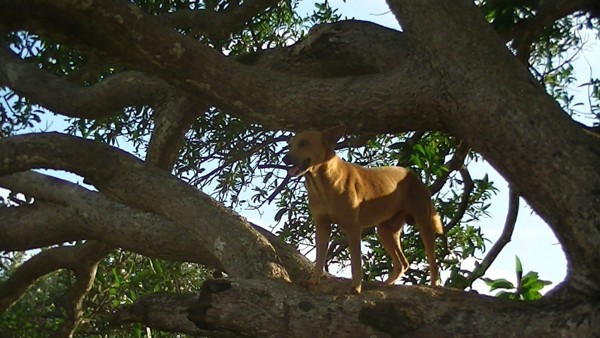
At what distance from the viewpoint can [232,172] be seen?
9297mm

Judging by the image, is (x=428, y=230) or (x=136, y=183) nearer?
(x=428, y=230)

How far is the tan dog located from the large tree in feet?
0.93

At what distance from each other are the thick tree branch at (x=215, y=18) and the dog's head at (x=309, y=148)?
349 centimetres

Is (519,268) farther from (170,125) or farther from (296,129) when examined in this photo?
(170,125)

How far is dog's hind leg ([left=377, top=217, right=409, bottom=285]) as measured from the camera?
5867 mm

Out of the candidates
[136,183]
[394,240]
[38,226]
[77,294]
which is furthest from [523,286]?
[77,294]

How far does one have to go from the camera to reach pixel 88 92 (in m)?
6.96

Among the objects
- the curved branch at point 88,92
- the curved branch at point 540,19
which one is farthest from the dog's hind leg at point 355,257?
the curved branch at point 88,92

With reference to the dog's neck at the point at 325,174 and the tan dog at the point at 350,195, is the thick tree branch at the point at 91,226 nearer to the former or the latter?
the tan dog at the point at 350,195

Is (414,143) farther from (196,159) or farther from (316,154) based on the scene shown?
(196,159)

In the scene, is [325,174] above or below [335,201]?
above

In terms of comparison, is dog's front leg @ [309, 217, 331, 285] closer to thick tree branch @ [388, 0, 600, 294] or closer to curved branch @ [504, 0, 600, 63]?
thick tree branch @ [388, 0, 600, 294]

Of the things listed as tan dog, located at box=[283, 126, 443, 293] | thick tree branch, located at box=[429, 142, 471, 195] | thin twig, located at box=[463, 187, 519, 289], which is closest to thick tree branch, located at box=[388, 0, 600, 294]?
tan dog, located at box=[283, 126, 443, 293]

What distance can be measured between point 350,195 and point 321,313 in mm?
922
